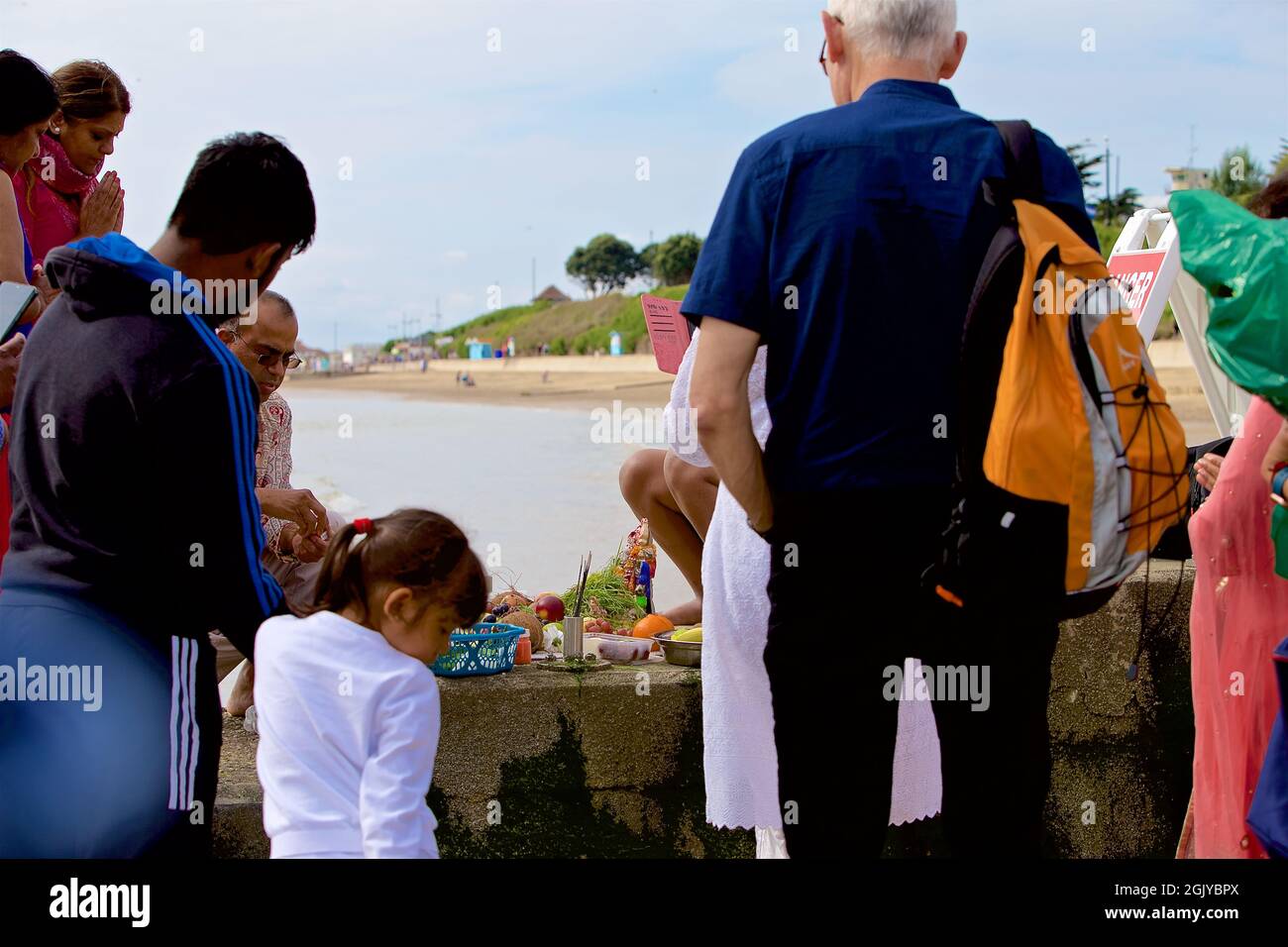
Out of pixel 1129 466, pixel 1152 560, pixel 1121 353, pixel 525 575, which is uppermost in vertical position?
pixel 1121 353

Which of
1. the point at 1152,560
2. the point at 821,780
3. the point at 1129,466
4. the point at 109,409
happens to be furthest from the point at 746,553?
the point at 1152,560

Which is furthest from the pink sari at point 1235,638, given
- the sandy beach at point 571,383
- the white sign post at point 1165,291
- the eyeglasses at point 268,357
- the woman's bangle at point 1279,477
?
the sandy beach at point 571,383

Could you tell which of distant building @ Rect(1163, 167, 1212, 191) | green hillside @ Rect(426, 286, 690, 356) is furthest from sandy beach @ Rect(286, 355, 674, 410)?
distant building @ Rect(1163, 167, 1212, 191)

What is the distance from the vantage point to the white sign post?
450cm

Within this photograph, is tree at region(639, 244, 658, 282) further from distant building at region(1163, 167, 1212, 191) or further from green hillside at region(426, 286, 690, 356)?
distant building at region(1163, 167, 1212, 191)

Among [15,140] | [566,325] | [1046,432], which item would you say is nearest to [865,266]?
[1046,432]

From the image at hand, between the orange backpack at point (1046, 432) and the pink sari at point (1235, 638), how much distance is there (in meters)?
1.05

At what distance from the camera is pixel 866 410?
251 cm

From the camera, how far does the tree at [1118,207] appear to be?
162 feet

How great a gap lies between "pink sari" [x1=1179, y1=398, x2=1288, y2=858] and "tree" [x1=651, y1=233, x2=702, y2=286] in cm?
7822
